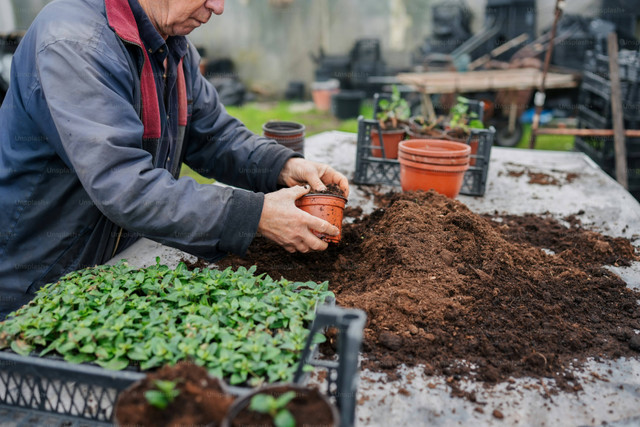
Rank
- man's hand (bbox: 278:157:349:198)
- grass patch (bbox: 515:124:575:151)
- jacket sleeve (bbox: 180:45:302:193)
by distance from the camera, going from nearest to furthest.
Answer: man's hand (bbox: 278:157:349:198), jacket sleeve (bbox: 180:45:302:193), grass patch (bbox: 515:124:575:151)

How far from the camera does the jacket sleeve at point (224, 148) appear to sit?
8.87 ft

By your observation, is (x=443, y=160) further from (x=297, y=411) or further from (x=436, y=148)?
(x=297, y=411)

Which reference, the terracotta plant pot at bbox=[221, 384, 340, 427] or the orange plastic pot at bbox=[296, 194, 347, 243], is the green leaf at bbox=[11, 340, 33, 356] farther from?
the orange plastic pot at bbox=[296, 194, 347, 243]

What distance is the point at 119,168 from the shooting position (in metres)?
1.77

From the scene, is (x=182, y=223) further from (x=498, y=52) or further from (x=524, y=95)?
(x=498, y=52)

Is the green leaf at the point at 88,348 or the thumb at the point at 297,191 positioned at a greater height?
the thumb at the point at 297,191

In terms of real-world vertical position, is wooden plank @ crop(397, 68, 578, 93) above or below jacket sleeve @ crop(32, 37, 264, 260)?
below

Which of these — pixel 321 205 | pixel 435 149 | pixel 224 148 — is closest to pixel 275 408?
pixel 321 205

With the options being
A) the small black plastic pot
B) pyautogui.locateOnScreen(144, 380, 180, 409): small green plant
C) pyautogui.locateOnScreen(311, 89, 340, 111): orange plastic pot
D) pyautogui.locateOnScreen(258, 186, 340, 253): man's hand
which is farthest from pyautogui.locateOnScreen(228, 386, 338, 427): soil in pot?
pyautogui.locateOnScreen(311, 89, 340, 111): orange plastic pot

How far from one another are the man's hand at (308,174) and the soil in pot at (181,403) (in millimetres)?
1473

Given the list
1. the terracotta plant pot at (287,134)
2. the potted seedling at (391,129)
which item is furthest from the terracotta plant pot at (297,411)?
the potted seedling at (391,129)

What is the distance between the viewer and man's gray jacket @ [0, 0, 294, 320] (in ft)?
5.81

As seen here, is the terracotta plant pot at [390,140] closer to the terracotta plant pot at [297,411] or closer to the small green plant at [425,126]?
the small green plant at [425,126]

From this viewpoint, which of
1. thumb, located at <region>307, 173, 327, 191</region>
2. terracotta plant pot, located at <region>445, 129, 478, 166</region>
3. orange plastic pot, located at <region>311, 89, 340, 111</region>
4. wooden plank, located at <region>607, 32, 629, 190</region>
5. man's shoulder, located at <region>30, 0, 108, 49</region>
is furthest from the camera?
orange plastic pot, located at <region>311, 89, 340, 111</region>
